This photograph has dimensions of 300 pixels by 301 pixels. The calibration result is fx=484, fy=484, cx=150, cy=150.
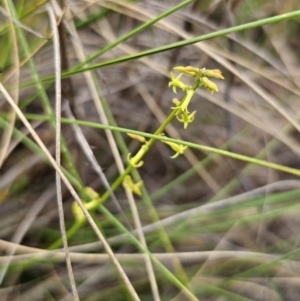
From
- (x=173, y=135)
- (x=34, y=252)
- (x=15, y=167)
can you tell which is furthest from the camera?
(x=173, y=135)

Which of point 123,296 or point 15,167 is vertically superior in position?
point 15,167

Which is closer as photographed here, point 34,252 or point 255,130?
point 34,252

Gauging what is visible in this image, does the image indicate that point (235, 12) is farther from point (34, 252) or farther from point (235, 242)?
point (34, 252)

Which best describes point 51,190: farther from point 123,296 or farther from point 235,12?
point 235,12

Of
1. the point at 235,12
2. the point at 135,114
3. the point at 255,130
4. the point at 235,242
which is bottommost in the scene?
the point at 235,242

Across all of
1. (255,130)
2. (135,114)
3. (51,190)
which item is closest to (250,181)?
(255,130)

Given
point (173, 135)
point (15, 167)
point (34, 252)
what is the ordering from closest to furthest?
point (34, 252) → point (15, 167) → point (173, 135)
